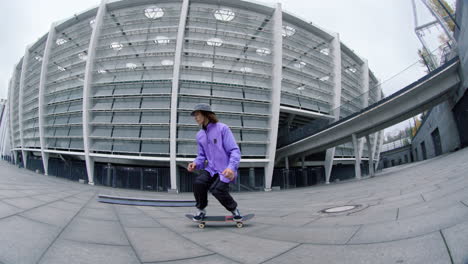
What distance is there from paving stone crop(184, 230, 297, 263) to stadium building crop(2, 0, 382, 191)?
48.9ft

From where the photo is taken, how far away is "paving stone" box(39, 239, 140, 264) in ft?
5.21

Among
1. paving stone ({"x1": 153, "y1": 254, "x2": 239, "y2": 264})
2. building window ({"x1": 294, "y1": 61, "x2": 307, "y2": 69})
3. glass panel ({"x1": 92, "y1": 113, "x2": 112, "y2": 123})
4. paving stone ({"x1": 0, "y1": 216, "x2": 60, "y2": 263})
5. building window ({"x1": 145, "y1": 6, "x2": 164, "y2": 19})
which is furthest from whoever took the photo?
building window ({"x1": 294, "y1": 61, "x2": 307, "y2": 69})

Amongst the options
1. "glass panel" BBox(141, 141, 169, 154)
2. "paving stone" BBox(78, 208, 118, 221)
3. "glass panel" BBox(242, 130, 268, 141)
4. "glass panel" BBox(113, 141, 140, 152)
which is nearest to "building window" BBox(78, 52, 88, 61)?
"glass panel" BBox(113, 141, 140, 152)

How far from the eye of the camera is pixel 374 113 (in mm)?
15016

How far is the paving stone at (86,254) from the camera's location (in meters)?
1.59

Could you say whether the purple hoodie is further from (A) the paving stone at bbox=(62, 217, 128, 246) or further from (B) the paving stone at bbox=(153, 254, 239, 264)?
(A) the paving stone at bbox=(62, 217, 128, 246)

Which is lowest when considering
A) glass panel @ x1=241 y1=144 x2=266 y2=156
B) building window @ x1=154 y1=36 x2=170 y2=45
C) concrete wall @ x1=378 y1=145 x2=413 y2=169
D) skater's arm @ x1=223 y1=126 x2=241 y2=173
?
concrete wall @ x1=378 y1=145 x2=413 y2=169

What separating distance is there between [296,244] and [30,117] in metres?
38.6

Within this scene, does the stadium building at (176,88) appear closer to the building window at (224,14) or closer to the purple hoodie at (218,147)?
the building window at (224,14)

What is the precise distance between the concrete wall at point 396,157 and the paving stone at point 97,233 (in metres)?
47.0

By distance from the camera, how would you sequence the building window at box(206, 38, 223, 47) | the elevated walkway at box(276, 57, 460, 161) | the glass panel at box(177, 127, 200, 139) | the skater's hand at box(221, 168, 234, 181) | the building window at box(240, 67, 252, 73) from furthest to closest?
the building window at box(240, 67, 252, 73) → the building window at box(206, 38, 223, 47) → the glass panel at box(177, 127, 200, 139) → the elevated walkway at box(276, 57, 460, 161) → the skater's hand at box(221, 168, 234, 181)

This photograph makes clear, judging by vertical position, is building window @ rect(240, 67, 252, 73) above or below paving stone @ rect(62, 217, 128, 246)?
above

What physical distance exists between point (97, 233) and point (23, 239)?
0.70 metres

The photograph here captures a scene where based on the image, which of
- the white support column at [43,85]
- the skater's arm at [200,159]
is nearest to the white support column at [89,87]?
the white support column at [43,85]
